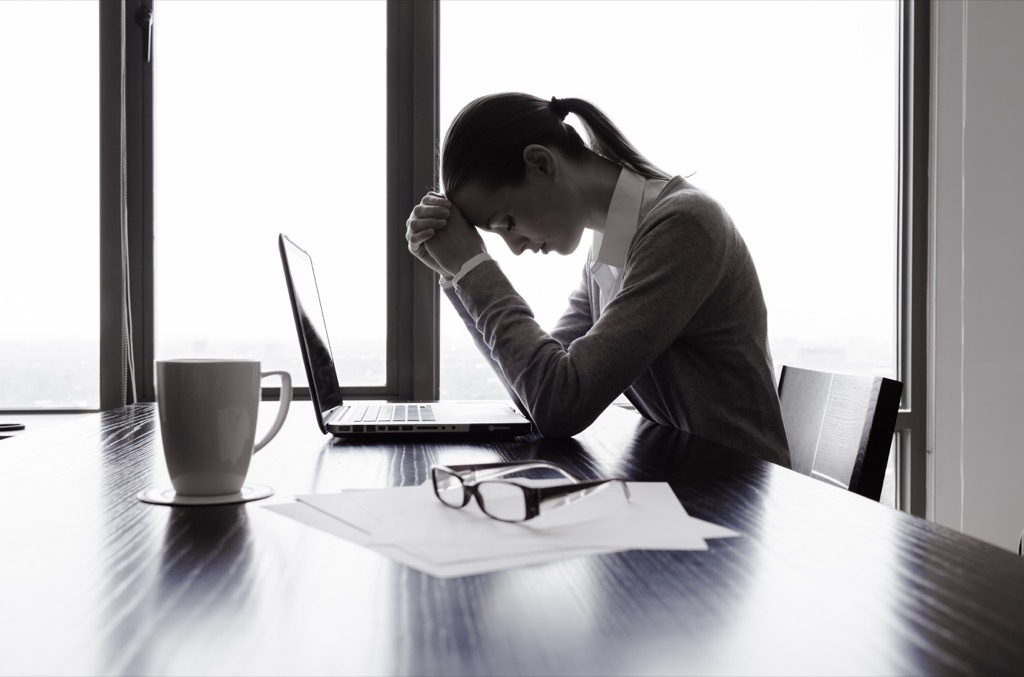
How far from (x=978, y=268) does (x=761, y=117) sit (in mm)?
706

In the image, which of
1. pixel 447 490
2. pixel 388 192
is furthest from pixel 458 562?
pixel 388 192

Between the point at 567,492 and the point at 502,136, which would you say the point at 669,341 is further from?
the point at 567,492

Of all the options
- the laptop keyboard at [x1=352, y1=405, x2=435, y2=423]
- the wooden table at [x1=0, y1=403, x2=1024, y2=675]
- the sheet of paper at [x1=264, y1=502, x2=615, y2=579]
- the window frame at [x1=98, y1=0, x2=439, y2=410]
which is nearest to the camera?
the wooden table at [x1=0, y1=403, x2=1024, y2=675]

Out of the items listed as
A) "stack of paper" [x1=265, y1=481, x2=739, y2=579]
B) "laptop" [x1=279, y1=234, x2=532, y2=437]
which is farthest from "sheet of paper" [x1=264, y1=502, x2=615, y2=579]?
"laptop" [x1=279, y1=234, x2=532, y2=437]

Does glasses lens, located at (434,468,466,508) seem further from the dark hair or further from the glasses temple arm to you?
the dark hair

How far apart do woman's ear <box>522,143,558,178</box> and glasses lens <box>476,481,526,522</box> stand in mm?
782

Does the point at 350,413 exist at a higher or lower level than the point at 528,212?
lower

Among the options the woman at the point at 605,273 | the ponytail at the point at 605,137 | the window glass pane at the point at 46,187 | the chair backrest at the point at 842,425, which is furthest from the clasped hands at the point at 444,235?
the window glass pane at the point at 46,187

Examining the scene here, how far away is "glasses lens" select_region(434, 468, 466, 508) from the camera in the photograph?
20.4 inches

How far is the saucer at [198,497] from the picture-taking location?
1.82ft

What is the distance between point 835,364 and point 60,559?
6.94 ft

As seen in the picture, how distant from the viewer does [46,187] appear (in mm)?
1906

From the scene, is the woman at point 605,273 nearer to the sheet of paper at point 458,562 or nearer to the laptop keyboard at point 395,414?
the laptop keyboard at point 395,414

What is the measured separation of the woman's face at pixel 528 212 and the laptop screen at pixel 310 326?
11.1 inches
